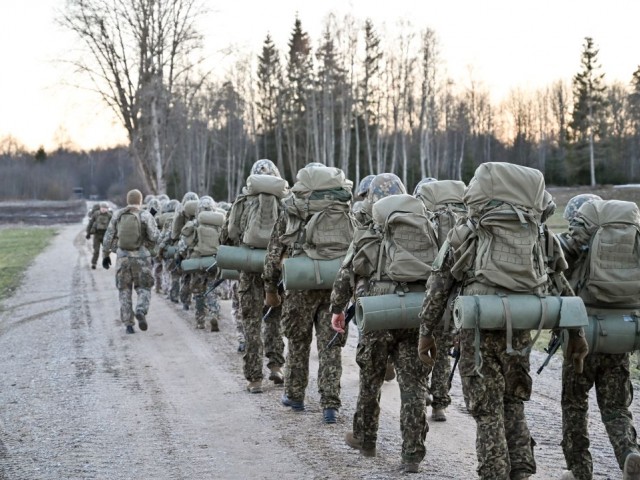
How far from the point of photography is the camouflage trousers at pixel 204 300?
1344 cm

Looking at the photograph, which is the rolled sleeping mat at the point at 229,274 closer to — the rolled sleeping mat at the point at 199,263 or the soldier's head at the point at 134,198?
the rolled sleeping mat at the point at 199,263

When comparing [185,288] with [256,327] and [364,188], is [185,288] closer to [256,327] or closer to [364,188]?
→ [256,327]

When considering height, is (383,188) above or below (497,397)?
above

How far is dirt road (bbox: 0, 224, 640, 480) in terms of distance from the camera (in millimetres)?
6301

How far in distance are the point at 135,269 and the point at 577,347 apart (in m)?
9.21

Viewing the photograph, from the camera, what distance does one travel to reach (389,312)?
5.95 metres

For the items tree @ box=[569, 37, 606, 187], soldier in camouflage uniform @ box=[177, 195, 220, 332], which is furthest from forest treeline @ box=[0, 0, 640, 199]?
soldier in camouflage uniform @ box=[177, 195, 220, 332]

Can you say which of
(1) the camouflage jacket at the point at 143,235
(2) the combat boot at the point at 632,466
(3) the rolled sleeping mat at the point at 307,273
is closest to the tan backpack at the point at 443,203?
(3) the rolled sleeping mat at the point at 307,273

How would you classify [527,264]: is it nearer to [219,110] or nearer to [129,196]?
[129,196]

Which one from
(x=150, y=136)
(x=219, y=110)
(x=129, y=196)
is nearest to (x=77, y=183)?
(x=219, y=110)

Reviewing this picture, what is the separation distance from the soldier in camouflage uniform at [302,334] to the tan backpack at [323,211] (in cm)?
20

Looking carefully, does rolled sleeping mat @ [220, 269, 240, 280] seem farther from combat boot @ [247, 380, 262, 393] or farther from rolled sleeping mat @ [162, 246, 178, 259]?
rolled sleeping mat @ [162, 246, 178, 259]

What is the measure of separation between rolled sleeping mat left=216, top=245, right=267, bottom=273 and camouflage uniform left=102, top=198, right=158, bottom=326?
4.53 m

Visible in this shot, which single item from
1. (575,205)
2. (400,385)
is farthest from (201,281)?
(575,205)
